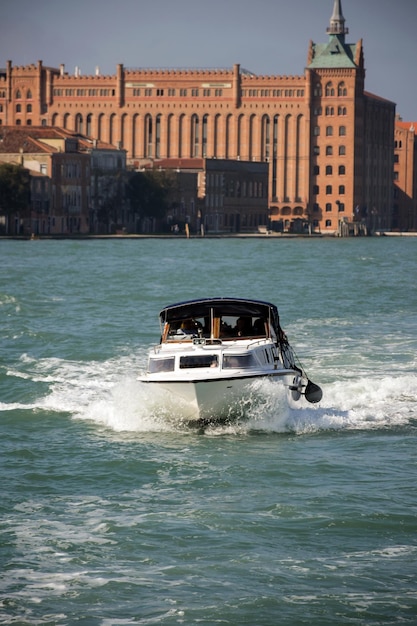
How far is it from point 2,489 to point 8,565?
396cm

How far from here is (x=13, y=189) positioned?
141 meters

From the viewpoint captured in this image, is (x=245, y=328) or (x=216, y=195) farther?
(x=216, y=195)

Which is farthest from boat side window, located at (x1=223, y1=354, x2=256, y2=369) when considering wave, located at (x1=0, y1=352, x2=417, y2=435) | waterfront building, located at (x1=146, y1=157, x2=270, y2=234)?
waterfront building, located at (x1=146, y1=157, x2=270, y2=234)

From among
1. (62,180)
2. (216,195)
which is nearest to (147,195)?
(62,180)

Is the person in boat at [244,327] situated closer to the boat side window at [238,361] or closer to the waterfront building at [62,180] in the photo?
the boat side window at [238,361]

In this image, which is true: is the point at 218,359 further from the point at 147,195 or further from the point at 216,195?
the point at 216,195

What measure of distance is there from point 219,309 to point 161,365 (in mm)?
2103

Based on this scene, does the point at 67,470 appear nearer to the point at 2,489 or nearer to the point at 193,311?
the point at 2,489

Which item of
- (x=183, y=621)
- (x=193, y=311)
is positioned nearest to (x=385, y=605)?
(x=183, y=621)

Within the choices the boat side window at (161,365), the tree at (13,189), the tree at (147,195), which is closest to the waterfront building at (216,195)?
the tree at (147,195)

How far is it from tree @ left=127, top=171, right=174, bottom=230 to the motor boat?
143 metres

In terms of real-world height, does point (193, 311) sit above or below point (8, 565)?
above

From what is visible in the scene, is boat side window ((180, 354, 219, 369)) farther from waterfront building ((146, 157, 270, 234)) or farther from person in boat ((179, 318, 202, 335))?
waterfront building ((146, 157, 270, 234))

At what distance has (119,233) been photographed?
167 meters
